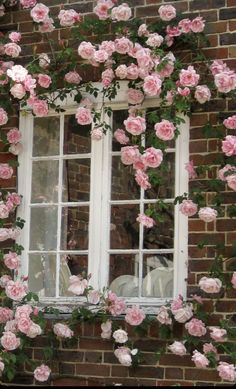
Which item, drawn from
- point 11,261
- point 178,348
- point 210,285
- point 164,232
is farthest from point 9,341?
point 210,285

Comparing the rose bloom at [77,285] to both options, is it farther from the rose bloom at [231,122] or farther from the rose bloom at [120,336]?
the rose bloom at [231,122]

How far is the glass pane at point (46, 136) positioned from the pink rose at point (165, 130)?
1140mm

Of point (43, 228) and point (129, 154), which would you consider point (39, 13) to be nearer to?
point (129, 154)

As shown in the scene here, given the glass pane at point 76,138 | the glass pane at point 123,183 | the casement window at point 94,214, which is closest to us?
the casement window at point 94,214

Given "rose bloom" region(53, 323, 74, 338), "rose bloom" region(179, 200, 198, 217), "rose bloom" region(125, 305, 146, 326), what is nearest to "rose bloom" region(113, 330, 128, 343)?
"rose bloom" region(125, 305, 146, 326)

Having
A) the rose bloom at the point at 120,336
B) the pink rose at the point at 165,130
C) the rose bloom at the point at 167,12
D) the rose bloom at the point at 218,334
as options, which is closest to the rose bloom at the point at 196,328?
the rose bloom at the point at 218,334

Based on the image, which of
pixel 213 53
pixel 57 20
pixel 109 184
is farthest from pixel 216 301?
pixel 57 20

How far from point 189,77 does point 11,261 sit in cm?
199

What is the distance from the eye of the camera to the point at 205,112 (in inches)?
261

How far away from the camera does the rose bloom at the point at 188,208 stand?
634cm

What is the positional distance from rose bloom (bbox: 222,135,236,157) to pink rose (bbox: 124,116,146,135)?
0.64 m

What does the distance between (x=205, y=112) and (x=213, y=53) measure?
1.49 feet

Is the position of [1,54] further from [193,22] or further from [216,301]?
[216,301]

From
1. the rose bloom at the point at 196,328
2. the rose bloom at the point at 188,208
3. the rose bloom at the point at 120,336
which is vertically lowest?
the rose bloom at the point at 120,336
